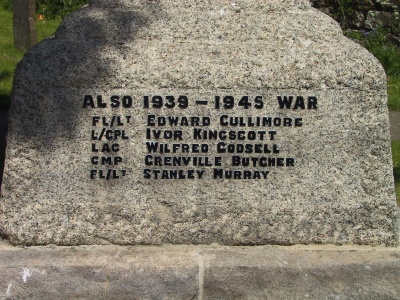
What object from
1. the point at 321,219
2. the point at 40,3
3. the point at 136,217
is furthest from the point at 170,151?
the point at 40,3

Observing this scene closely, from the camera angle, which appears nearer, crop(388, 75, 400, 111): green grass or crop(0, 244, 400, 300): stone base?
crop(0, 244, 400, 300): stone base

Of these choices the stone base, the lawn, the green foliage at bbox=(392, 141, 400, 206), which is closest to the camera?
the stone base

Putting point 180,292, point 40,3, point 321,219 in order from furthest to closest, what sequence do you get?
point 40,3 → point 321,219 → point 180,292

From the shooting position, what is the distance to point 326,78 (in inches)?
123

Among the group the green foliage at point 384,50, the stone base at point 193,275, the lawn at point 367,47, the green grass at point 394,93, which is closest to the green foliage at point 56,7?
the lawn at point 367,47

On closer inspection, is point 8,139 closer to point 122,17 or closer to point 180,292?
point 122,17

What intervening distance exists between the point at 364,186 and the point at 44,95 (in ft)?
5.52

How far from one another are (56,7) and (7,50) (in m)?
2.72

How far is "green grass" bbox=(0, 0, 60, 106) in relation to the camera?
7.26 m

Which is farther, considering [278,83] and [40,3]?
[40,3]

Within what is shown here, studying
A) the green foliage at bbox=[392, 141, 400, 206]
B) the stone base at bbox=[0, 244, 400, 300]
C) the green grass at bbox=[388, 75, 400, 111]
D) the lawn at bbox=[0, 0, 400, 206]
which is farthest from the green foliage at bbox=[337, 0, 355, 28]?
the stone base at bbox=[0, 244, 400, 300]

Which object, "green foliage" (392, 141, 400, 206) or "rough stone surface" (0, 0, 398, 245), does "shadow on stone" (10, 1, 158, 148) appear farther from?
"green foliage" (392, 141, 400, 206)

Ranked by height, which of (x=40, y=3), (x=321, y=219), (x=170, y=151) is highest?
(x=40, y=3)

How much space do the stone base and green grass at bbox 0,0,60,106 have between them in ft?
14.2
